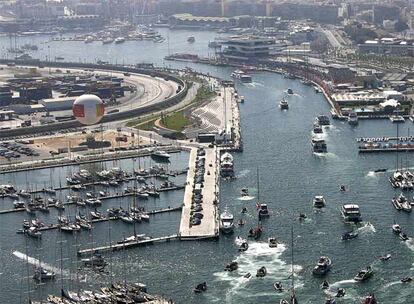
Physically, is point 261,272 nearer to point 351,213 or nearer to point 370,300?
point 370,300

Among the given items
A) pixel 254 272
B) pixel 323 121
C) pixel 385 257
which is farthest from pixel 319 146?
pixel 254 272

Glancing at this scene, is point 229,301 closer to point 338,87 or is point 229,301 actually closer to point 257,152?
point 257,152

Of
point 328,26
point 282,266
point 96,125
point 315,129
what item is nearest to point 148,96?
point 96,125

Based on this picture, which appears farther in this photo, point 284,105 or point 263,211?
point 284,105

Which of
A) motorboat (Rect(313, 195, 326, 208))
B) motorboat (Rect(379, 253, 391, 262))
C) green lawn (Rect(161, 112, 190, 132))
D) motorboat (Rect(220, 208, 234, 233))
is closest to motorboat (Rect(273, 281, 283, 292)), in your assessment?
motorboat (Rect(379, 253, 391, 262))

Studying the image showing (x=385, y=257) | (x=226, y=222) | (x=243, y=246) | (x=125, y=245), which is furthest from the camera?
(x=226, y=222)

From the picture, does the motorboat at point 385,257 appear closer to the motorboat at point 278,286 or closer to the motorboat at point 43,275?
the motorboat at point 278,286
